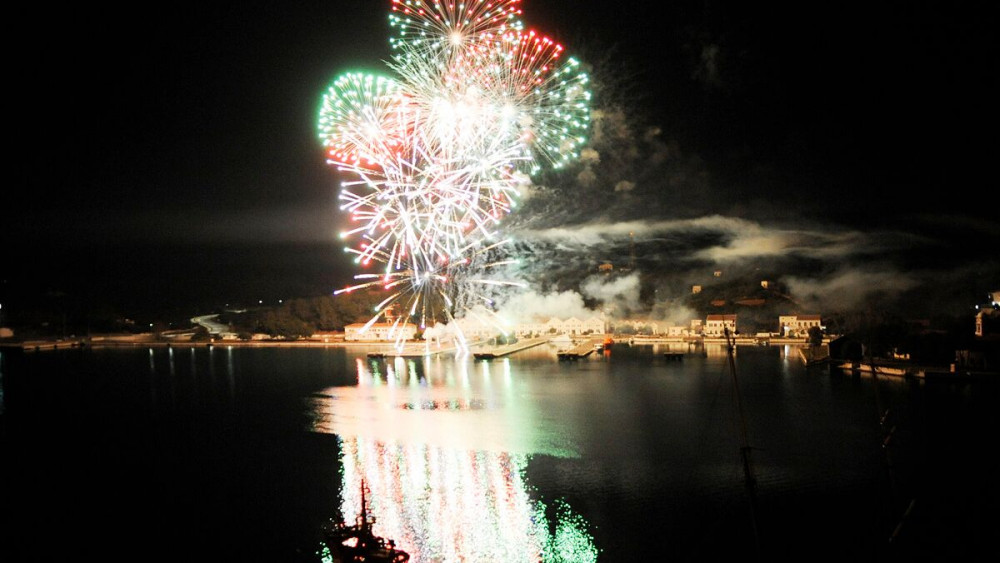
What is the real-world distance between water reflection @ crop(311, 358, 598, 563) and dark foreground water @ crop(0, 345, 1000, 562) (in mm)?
28

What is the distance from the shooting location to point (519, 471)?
680cm

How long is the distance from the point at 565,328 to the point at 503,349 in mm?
6437

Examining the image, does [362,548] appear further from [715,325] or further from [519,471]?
[715,325]

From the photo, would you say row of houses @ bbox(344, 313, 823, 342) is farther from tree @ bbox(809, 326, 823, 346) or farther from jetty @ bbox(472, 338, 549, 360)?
tree @ bbox(809, 326, 823, 346)

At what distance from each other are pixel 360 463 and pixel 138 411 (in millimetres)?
6329

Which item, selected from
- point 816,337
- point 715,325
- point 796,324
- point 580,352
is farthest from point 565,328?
point 816,337

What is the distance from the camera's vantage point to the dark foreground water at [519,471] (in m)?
5.11

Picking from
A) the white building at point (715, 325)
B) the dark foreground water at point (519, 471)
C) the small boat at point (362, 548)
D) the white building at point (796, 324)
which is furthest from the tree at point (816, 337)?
the small boat at point (362, 548)

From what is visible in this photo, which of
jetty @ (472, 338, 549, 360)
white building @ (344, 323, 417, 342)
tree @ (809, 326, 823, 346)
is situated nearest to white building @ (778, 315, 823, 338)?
tree @ (809, 326, 823, 346)

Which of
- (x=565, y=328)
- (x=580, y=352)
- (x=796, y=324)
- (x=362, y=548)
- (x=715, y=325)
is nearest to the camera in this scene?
(x=362, y=548)

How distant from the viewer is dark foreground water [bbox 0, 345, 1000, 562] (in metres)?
5.11

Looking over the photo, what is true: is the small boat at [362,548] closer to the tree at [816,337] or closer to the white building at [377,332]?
the tree at [816,337]

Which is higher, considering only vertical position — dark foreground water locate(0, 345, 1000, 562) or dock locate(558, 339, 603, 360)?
dock locate(558, 339, 603, 360)

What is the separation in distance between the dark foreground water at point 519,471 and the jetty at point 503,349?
6.68 meters
